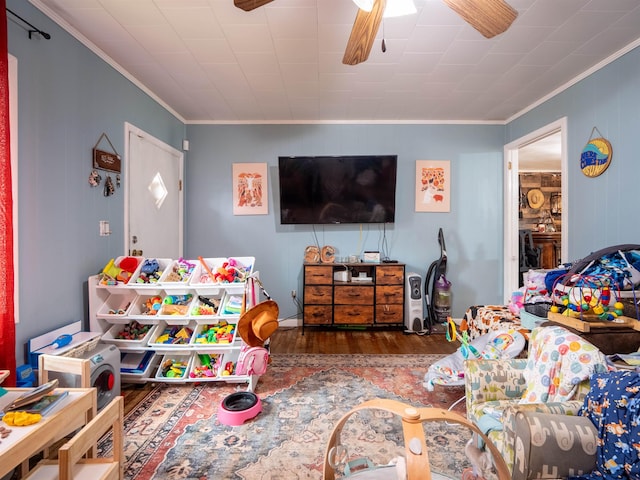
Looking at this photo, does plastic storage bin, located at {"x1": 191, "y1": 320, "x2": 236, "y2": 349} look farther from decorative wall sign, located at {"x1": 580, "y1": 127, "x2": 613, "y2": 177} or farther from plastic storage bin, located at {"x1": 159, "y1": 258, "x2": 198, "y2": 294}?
decorative wall sign, located at {"x1": 580, "y1": 127, "x2": 613, "y2": 177}

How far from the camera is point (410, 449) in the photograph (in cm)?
66

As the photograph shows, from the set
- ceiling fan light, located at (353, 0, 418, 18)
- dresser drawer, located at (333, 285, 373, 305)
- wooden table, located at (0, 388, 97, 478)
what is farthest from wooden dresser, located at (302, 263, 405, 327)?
ceiling fan light, located at (353, 0, 418, 18)

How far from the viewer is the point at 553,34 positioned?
2.26 meters

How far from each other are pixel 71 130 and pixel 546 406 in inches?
125

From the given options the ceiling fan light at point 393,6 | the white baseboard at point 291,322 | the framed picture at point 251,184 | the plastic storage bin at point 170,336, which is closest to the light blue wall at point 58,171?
the plastic storage bin at point 170,336

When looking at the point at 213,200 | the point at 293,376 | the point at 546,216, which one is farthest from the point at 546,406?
the point at 546,216

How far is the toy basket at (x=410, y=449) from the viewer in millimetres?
639

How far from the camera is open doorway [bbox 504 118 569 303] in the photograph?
356cm

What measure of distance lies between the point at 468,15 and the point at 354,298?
2856 mm

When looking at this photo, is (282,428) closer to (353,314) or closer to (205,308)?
(205,308)

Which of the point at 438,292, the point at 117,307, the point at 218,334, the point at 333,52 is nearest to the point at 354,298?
the point at 438,292

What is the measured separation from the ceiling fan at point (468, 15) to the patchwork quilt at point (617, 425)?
63.4 inches

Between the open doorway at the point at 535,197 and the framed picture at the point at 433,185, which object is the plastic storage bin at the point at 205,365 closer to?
the framed picture at the point at 433,185

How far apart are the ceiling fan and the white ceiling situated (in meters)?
0.46
